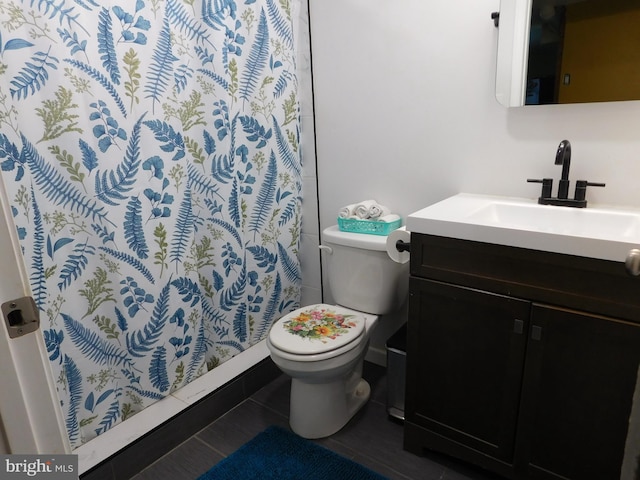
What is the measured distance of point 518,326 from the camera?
1304 millimetres

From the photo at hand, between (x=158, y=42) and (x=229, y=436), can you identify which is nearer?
(x=158, y=42)

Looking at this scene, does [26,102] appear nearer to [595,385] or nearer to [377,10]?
[377,10]

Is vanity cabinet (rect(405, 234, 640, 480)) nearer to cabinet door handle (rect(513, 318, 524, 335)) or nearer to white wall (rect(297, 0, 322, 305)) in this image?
cabinet door handle (rect(513, 318, 524, 335))

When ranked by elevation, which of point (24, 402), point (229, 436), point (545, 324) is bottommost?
point (229, 436)

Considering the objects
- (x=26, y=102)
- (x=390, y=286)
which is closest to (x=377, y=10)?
(x=390, y=286)

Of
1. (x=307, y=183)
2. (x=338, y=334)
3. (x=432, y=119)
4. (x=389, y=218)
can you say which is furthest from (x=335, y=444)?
(x=432, y=119)

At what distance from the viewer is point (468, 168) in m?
1.77

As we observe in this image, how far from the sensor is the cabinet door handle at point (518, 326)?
1.30m

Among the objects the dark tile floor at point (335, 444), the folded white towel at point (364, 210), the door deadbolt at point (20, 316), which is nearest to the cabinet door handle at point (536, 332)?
the dark tile floor at point (335, 444)

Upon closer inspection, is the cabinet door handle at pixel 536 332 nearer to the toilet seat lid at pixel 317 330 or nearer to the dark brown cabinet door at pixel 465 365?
the dark brown cabinet door at pixel 465 365

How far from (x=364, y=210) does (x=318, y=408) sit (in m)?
0.84

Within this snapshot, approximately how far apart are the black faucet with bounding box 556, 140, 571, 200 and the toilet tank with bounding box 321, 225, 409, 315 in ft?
2.14

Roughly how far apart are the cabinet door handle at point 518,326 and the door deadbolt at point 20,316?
47.2 inches

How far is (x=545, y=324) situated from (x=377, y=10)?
1.39 meters
